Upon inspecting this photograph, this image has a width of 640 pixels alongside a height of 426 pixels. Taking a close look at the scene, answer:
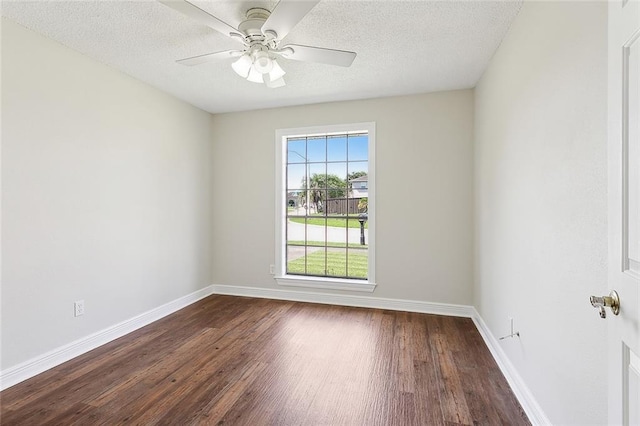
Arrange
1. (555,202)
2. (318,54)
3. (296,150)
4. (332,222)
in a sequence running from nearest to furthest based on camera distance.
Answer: (555,202) → (318,54) → (332,222) → (296,150)

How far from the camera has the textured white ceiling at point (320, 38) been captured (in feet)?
6.51

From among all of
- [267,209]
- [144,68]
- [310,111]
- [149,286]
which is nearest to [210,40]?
[144,68]

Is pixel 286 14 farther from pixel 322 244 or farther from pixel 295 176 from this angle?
pixel 322 244

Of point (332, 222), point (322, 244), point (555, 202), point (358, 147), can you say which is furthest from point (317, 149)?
point (555, 202)

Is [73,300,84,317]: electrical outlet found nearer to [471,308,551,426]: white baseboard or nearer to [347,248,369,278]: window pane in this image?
[347,248,369,278]: window pane

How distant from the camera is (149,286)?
3.29m

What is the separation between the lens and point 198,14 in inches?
66.1

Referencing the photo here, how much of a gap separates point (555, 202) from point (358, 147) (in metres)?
2.61

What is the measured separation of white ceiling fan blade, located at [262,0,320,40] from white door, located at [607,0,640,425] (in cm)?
124

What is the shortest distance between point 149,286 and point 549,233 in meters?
3.56

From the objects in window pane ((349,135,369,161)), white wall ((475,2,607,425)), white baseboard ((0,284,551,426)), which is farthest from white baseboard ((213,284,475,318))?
window pane ((349,135,369,161))

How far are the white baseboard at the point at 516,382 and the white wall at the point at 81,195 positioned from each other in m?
3.36

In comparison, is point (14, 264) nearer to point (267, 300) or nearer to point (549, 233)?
point (267, 300)

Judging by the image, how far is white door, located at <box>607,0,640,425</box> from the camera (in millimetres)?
821
